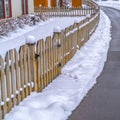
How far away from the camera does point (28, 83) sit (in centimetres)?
752

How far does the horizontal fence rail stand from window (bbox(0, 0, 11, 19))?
11.5 m

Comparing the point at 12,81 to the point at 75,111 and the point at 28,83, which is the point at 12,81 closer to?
the point at 28,83

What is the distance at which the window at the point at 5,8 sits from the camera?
71.4 ft

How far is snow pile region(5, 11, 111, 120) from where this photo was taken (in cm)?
652

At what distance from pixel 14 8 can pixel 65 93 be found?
16.4m

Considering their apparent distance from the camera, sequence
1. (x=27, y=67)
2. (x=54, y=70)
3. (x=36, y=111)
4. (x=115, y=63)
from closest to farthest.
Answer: (x=36, y=111)
(x=27, y=67)
(x=54, y=70)
(x=115, y=63)

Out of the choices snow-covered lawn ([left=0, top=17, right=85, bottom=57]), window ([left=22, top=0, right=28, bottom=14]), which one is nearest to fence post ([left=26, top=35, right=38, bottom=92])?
snow-covered lawn ([left=0, top=17, right=85, bottom=57])

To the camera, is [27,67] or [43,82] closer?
[27,67]

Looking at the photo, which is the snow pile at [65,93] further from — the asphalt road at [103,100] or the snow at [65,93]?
the asphalt road at [103,100]

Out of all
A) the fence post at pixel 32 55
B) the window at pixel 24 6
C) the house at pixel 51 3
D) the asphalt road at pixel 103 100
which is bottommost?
the house at pixel 51 3

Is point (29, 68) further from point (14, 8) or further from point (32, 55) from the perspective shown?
point (14, 8)

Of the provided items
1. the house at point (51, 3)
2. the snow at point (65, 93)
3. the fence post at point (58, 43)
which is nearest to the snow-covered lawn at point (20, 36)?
the snow at point (65, 93)

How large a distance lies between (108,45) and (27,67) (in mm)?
8391

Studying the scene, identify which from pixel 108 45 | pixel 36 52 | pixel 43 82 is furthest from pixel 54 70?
pixel 108 45
